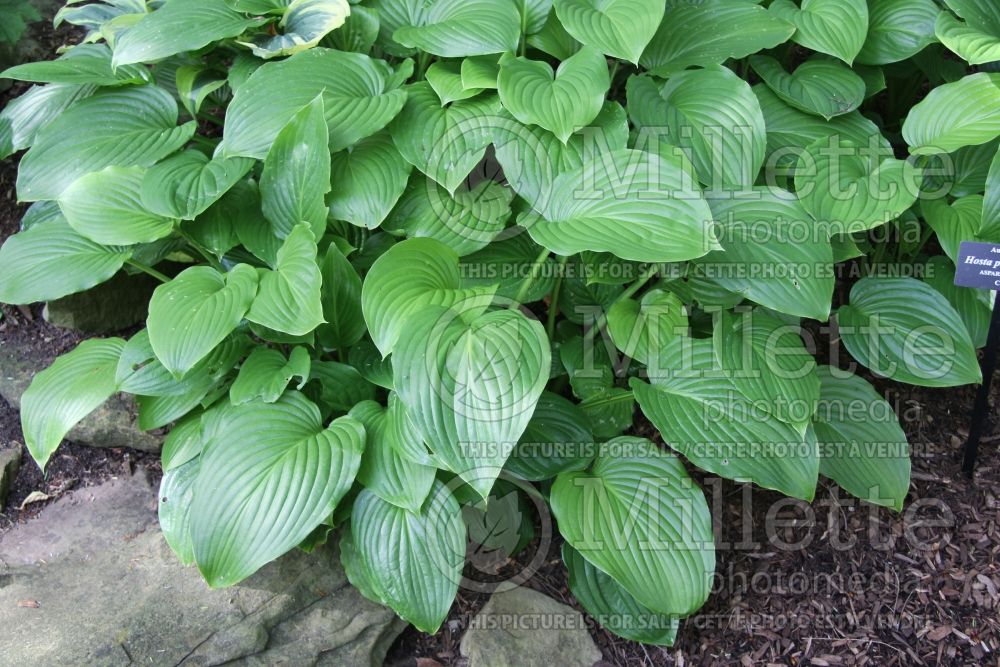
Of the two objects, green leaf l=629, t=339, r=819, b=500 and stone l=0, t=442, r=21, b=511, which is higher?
green leaf l=629, t=339, r=819, b=500

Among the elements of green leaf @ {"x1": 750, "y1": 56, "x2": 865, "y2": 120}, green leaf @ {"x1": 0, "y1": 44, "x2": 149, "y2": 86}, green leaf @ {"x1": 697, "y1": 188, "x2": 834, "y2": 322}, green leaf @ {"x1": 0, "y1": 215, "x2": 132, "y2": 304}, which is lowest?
green leaf @ {"x1": 697, "y1": 188, "x2": 834, "y2": 322}

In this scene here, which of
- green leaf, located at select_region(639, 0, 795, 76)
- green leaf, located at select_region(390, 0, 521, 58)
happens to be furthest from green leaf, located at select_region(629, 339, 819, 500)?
green leaf, located at select_region(390, 0, 521, 58)

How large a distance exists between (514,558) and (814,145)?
145cm

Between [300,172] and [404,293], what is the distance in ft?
1.55

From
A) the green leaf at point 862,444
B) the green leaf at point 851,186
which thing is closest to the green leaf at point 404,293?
the green leaf at point 851,186

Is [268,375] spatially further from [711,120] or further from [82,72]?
[711,120]

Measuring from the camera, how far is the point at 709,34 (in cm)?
230

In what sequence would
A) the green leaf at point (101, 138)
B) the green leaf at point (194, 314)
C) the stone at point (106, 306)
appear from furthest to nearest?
the stone at point (106, 306) → the green leaf at point (101, 138) → the green leaf at point (194, 314)

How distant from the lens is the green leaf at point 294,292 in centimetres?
182

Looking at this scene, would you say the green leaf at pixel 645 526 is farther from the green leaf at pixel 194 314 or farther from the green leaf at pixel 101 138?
the green leaf at pixel 101 138

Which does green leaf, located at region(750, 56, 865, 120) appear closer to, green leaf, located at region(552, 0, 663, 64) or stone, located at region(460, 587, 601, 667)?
green leaf, located at region(552, 0, 663, 64)

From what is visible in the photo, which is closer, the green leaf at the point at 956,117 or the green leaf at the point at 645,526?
the green leaf at the point at 645,526

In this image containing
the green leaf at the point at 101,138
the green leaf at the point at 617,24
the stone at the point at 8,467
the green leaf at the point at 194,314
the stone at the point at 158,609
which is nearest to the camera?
the green leaf at the point at 194,314

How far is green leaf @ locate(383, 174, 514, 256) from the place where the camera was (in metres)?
2.12
